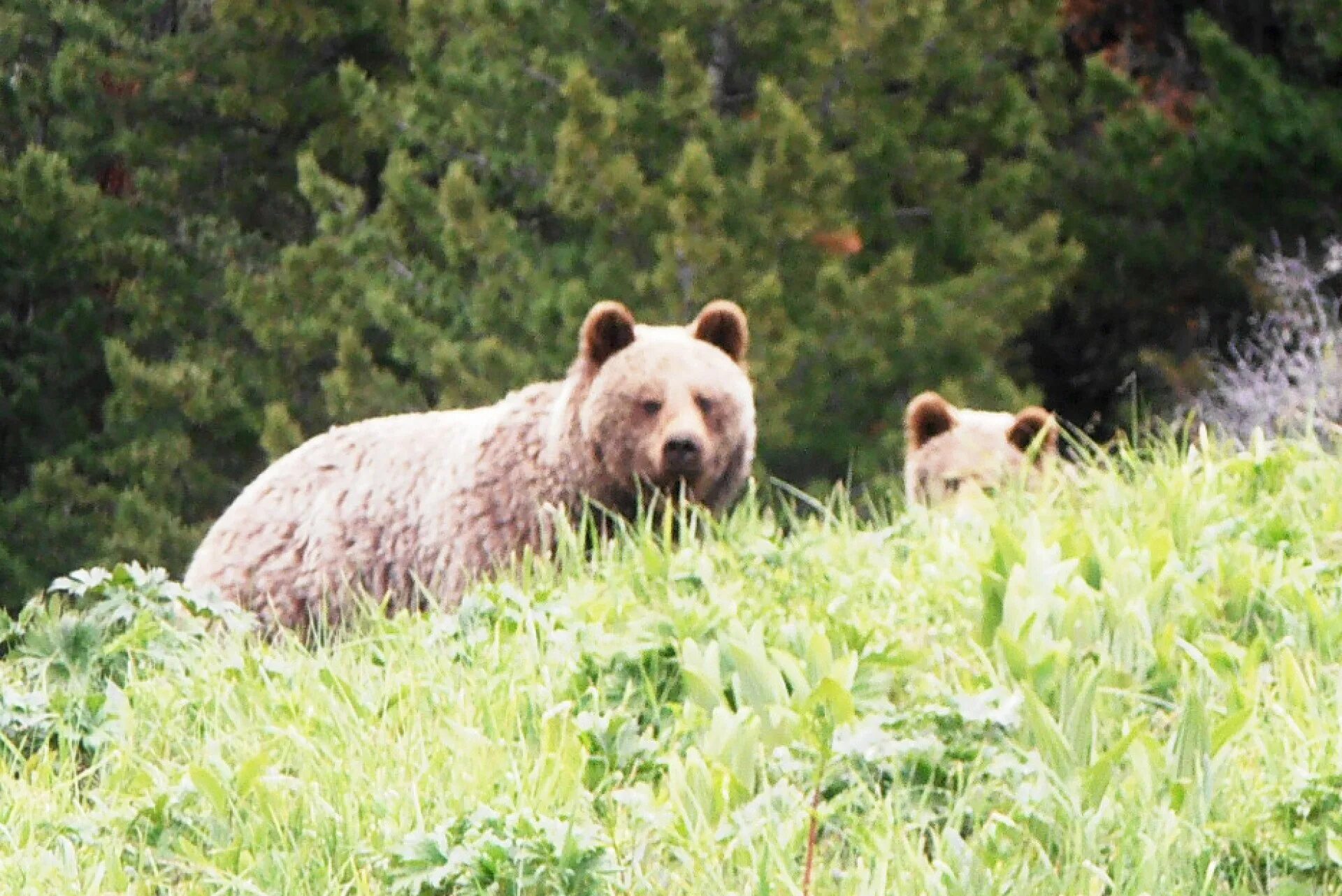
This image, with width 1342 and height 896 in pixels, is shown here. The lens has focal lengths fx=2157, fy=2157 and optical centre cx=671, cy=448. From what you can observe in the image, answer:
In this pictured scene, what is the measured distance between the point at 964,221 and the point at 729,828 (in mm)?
12903

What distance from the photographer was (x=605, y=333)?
23.9ft

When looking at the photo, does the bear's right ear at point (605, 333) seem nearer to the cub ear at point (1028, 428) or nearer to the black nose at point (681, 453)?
the black nose at point (681, 453)

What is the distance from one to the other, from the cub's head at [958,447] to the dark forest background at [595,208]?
244 inches

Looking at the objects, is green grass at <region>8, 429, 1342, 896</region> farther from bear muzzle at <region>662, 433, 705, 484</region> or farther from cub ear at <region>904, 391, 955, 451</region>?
cub ear at <region>904, 391, 955, 451</region>

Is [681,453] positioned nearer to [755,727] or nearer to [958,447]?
[958,447]

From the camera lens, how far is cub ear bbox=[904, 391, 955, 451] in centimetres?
816

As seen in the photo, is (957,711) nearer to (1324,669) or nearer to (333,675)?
(1324,669)

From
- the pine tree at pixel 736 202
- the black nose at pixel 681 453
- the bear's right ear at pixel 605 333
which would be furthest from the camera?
the pine tree at pixel 736 202

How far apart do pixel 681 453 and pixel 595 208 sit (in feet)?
28.7

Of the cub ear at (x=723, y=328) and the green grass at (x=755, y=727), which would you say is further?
the cub ear at (x=723, y=328)

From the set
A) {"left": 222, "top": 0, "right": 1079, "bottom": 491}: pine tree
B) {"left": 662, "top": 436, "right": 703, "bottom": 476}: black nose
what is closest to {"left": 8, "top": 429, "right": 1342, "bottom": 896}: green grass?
{"left": 662, "top": 436, "right": 703, "bottom": 476}: black nose

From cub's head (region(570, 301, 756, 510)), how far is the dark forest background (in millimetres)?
7076

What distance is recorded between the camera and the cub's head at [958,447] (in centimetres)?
768

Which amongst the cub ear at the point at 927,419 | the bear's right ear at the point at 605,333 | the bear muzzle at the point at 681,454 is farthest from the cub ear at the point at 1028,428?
the bear's right ear at the point at 605,333
